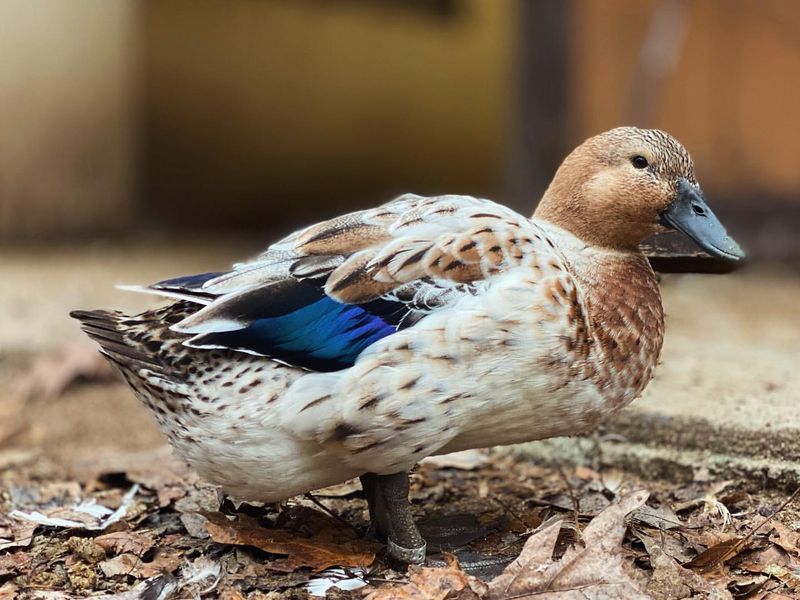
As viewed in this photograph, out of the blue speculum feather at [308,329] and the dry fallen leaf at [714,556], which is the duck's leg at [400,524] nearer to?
the blue speculum feather at [308,329]

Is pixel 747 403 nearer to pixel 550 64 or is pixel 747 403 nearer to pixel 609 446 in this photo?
pixel 609 446

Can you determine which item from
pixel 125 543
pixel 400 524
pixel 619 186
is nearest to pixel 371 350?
pixel 400 524

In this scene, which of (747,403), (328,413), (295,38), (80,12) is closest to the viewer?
(328,413)

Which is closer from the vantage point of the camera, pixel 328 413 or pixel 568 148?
pixel 328 413

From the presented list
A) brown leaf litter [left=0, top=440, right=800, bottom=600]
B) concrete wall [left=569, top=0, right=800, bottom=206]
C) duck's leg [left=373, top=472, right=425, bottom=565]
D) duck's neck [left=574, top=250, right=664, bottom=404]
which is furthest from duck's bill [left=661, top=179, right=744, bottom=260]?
concrete wall [left=569, top=0, right=800, bottom=206]

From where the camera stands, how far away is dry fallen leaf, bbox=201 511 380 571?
254cm

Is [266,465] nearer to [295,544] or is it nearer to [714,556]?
[295,544]

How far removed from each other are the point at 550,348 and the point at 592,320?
175mm

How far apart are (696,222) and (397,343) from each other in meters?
0.83

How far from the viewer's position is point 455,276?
2402 mm

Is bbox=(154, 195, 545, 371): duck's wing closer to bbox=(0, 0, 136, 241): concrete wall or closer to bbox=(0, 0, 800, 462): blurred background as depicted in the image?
bbox=(0, 0, 800, 462): blurred background

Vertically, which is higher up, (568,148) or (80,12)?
(80,12)

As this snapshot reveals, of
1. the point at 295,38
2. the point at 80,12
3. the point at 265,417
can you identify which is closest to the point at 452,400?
the point at 265,417

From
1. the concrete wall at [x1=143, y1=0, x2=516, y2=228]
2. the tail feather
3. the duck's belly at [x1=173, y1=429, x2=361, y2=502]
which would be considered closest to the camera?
the duck's belly at [x1=173, y1=429, x2=361, y2=502]
